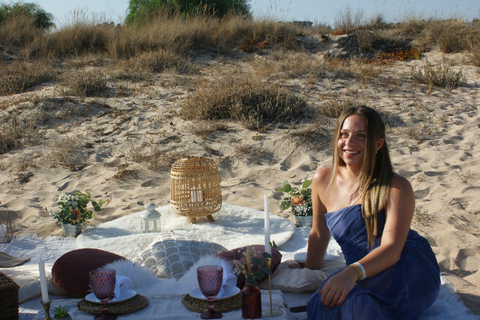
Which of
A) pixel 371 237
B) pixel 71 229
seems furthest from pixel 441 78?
pixel 71 229

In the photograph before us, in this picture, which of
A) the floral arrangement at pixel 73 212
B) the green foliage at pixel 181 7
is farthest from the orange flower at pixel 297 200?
the green foliage at pixel 181 7

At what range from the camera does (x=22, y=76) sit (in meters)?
9.76

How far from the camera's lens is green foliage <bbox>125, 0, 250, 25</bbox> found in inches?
634

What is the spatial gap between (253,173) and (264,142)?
914 millimetres

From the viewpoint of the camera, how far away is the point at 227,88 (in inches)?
319

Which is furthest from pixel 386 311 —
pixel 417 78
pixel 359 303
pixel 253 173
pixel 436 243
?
pixel 417 78

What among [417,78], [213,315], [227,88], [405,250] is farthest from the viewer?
[417,78]

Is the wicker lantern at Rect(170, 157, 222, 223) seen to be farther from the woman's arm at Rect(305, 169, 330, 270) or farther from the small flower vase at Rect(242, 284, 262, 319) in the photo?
the small flower vase at Rect(242, 284, 262, 319)

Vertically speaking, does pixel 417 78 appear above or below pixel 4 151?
above

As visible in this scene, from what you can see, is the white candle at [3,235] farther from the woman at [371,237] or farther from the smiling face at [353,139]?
the smiling face at [353,139]

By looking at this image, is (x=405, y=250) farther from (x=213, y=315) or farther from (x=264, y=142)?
(x=264, y=142)

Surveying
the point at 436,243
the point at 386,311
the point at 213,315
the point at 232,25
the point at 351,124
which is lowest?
the point at 436,243

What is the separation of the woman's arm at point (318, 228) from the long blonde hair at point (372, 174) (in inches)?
14.8

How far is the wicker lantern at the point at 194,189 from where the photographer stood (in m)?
4.62
